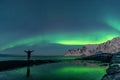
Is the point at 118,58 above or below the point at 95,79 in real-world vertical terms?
above

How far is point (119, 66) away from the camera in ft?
127

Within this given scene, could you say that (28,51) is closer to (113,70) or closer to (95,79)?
(95,79)

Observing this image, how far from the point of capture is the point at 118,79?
1226 inches

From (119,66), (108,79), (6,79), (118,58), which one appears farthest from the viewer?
(118,58)

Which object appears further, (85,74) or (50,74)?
(85,74)

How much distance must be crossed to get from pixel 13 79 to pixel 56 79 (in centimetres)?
897

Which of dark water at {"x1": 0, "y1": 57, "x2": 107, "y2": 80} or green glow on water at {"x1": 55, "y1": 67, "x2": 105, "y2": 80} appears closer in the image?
dark water at {"x1": 0, "y1": 57, "x2": 107, "y2": 80}

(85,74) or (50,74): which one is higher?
(50,74)

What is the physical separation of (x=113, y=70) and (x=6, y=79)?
66.5 ft

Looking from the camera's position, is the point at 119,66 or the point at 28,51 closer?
the point at 119,66

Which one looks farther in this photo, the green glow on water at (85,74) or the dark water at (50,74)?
the green glow on water at (85,74)

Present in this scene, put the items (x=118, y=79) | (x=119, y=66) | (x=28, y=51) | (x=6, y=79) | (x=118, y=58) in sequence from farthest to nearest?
1. (x=28, y=51)
2. (x=118, y=58)
3. (x=6, y=79)
4. (x=119, y=66)
5. (x=118, y=79)

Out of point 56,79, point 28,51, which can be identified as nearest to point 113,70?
point 56,79

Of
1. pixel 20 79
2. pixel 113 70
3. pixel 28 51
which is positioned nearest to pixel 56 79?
pixel 20 79
